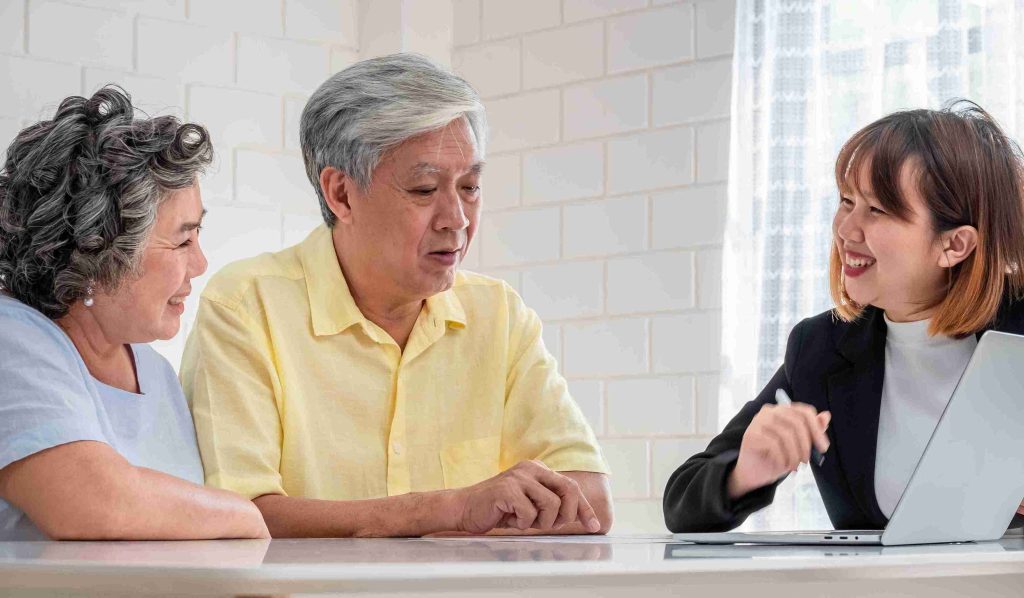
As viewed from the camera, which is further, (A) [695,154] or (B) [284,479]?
(A) [695,154]

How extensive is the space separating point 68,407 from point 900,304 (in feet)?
3.99

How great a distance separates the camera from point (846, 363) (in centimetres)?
192

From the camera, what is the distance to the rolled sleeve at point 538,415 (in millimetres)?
1962

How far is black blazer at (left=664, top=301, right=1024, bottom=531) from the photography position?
1763mm

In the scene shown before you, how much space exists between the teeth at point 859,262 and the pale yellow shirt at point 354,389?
50 centimetres

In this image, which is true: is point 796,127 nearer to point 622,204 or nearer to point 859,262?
point 622,204

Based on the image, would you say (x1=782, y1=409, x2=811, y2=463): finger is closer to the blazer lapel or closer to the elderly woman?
the blazer lapel

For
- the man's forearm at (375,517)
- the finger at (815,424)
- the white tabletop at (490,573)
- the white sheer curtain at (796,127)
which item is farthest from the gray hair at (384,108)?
the white sheer curtain at (796,127)

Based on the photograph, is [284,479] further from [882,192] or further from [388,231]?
[882,192]

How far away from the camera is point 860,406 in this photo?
1.83 m

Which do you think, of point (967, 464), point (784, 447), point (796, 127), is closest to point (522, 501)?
point (784, 447)

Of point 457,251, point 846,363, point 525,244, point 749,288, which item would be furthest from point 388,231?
point 525,244

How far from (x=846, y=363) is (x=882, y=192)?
272 millimetres

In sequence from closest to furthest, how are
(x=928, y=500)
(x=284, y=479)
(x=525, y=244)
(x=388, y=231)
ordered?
1. (x=928, y=500)
2. (x=284, y=479)
3. (x=388, y=231)
4. (x=525, y=244)
